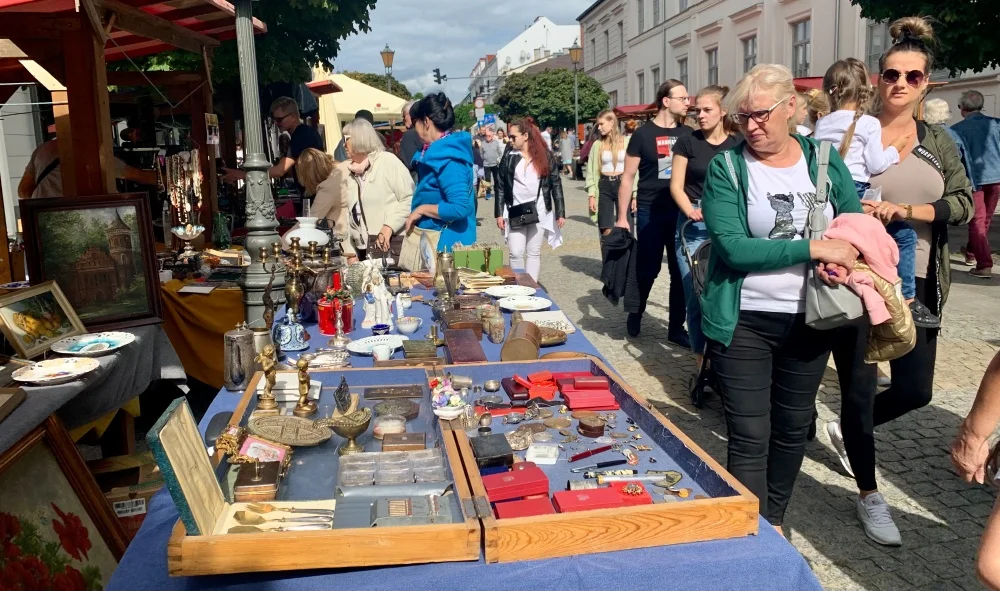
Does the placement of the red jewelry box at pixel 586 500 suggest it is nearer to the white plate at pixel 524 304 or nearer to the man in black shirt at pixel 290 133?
the white plate at pixel 524 304

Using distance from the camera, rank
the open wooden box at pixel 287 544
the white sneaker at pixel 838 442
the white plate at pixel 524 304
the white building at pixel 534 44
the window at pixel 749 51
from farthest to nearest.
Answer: the white building at pixel 534 44
the window at pixel 749 51
the white plate at pixel 524 304
the white sneaker at pixel 838 442
the open wooden box at pixel 287 544

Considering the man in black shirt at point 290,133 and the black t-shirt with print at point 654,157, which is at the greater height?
the man in black shirt at point 290,133

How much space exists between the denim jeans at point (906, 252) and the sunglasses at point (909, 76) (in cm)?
60

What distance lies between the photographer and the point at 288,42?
1038 centimetres

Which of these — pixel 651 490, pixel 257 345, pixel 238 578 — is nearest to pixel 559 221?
pixel 257 345

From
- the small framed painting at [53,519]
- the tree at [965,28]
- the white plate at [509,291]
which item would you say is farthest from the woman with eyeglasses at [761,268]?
the tree at [965,28]

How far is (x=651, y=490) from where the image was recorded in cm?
197

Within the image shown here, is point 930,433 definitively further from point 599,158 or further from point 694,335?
point 599,158

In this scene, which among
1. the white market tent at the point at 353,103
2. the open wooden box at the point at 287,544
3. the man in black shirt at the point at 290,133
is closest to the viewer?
the open wooden box at the point at 287,544

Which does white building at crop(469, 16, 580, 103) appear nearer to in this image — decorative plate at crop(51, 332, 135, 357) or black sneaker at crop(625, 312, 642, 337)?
black sneaker at crop(625, 312, 642, 337)

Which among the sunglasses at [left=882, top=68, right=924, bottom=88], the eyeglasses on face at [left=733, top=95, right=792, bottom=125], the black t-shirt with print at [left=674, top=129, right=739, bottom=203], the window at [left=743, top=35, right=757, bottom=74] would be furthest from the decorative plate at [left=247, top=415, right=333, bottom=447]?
the window at [left=743, top=35, right=757, bottom=74]

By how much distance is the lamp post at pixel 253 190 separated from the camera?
3.90m

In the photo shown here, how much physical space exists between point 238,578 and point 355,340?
190 cm

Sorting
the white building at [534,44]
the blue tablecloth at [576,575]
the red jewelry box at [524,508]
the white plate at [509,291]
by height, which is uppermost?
the white building at [534,44]
